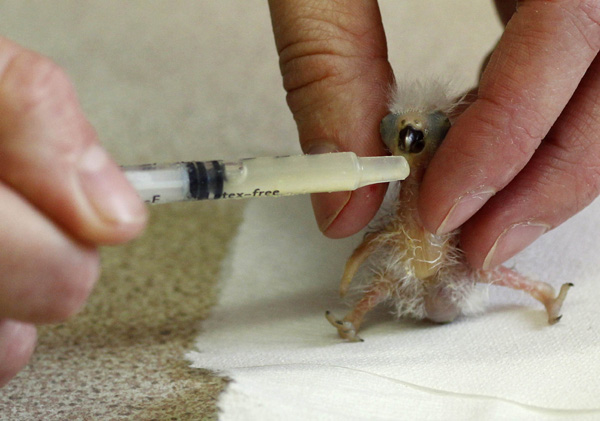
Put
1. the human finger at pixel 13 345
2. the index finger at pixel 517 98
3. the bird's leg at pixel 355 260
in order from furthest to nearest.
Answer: the bird's leg at pixel 355 260 < the index finger at pixel 517 98 < the human finger at pixel 13 345

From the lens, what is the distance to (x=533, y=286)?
0.71 metres

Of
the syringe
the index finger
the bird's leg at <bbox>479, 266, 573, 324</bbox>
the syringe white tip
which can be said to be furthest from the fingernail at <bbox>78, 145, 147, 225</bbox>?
the bird's leg at <bbox>479, 266, 573, 324</bbox>

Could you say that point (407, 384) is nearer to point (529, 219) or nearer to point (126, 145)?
point (529, 219)

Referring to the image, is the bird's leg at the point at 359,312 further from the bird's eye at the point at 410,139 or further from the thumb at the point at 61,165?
the thumb at the point at 61,165

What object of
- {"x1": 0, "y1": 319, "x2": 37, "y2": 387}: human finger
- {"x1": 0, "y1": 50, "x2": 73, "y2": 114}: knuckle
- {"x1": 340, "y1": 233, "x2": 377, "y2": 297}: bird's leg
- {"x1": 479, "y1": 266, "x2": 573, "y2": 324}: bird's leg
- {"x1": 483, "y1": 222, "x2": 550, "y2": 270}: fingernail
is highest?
{"x1": 0, "y1": 50, "x2": 73, "y2": 114}: knuckle

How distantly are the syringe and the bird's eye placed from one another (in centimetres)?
11

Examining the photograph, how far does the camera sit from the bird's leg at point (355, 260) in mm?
717

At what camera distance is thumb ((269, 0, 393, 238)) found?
0.67 m

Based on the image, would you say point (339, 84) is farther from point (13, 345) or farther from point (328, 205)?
point (13, 345)

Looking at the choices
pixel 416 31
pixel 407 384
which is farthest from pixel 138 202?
pixel 416 31

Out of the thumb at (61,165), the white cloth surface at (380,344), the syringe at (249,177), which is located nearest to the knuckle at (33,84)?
the thumb at (61,165)

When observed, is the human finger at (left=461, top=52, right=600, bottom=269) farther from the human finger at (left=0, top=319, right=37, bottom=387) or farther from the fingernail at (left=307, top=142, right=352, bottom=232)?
the human finger at (left=0, top=319, right=37, bottom=387)

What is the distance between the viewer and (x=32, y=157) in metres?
0.35

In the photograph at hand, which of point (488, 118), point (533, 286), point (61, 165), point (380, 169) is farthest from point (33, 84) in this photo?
point (533, 286)
